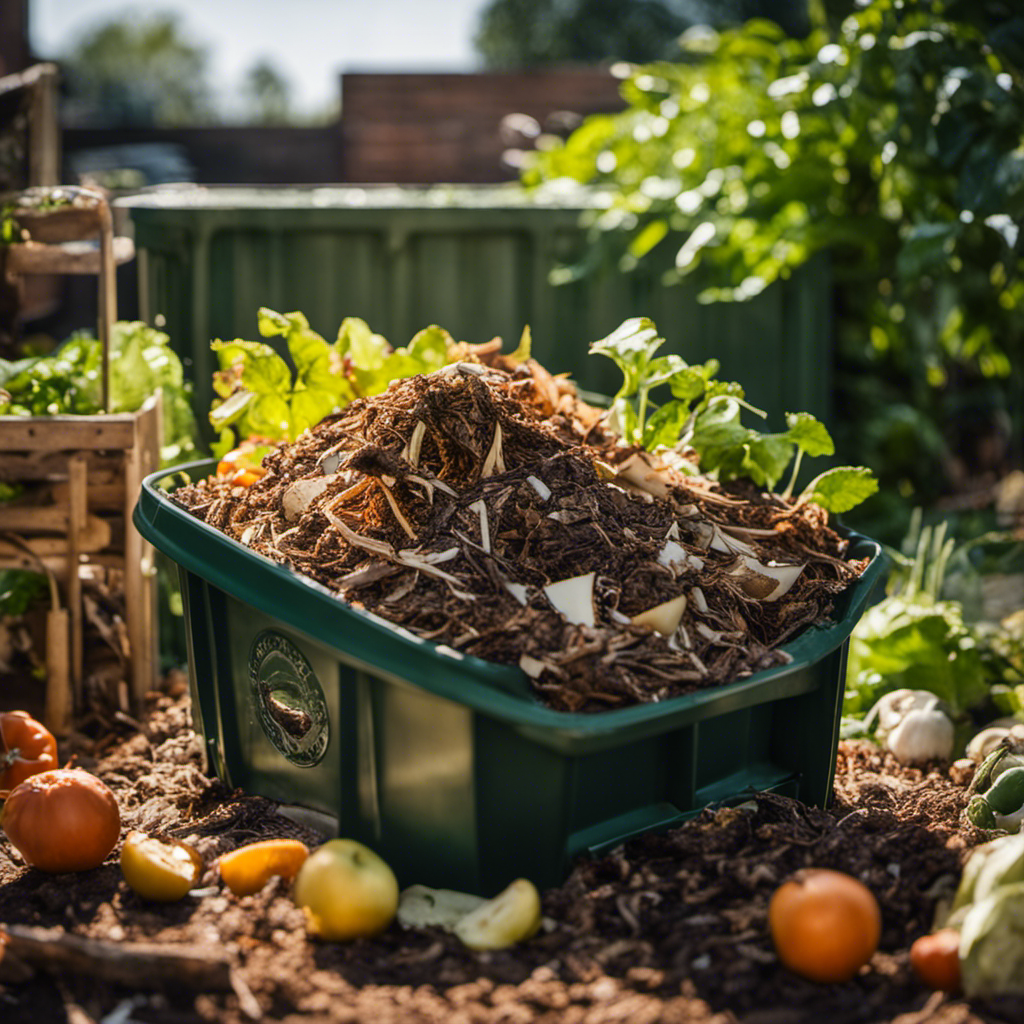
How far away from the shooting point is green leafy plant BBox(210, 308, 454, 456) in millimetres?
3066

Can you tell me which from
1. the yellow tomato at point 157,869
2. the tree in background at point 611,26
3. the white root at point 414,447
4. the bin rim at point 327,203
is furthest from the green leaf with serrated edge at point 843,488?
the tree in background at point 611,26

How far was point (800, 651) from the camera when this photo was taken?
7.20ft

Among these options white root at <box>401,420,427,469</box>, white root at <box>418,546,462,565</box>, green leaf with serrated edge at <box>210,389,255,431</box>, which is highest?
white root at <box>401,420,427,469</box>

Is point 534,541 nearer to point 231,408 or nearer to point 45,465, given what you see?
point 231,408

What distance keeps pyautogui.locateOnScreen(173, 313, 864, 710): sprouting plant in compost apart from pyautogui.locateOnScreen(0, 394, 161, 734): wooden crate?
2.13 feet

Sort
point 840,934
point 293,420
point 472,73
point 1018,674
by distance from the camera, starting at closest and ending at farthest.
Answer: point 840,934 < point 293,420 < point 1018,674 < point 472,73

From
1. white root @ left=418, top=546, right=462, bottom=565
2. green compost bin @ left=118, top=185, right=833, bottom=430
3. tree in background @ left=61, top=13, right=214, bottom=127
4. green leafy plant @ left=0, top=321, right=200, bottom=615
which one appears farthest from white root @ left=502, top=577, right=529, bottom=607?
tree in background @ left=61, top=13, right=214, bottom=127

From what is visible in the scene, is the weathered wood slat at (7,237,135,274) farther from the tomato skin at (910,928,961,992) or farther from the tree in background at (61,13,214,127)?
the tree in background at (61,13,214,127)

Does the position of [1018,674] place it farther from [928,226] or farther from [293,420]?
[293,420]

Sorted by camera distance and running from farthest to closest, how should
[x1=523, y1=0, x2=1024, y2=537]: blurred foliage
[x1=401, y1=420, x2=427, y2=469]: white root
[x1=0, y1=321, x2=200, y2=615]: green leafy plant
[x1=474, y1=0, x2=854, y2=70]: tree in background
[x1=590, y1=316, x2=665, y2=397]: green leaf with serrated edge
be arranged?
[x1=474, y1=0, x2=854, y2=70]: tree in background < [x1=523, y1=0, x2=1024, y2=537]: blurred foliage < [x1=0, y1=321, x2=200, y2=615]: green leafy plant < [x1=590, y1=316, x2=665, y2=397]: green leaf with serrated edge < [x1=401, y1=420, x2=427, y2=469]: white root

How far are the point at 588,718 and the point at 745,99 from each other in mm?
3595

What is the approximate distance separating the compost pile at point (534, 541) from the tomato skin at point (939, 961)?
555 mm

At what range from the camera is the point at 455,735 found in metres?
1.99

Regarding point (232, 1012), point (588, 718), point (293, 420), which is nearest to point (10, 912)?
point (232, 1012)
